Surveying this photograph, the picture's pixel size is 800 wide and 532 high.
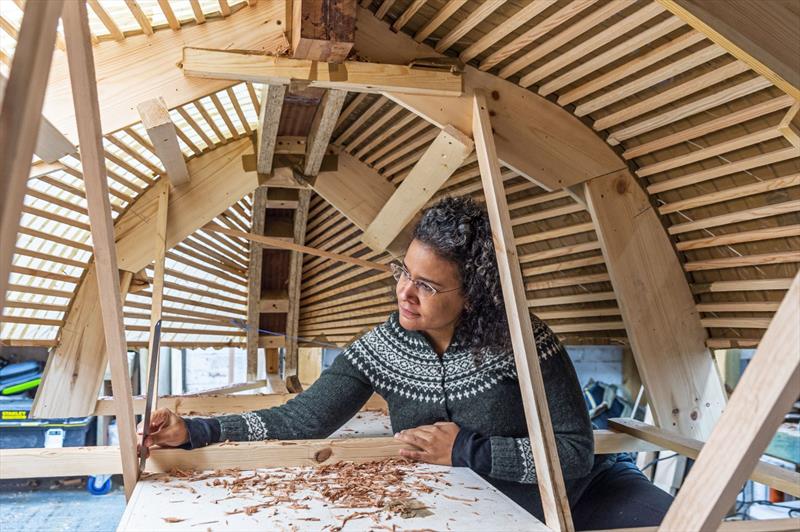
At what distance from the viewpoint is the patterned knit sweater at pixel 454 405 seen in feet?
6.51

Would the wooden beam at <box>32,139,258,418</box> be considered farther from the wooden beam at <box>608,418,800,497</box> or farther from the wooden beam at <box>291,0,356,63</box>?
the wooden beam at <box>608,418,800,497</box>

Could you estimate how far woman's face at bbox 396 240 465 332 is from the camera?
2215 millimetres

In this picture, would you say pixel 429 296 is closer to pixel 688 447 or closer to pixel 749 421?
pixel 688 447

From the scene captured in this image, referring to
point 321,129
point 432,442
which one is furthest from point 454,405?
point 321,129

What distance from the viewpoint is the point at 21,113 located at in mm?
744

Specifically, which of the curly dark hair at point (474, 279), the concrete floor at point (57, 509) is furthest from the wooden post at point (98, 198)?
the concrete floor at point (57, 509)

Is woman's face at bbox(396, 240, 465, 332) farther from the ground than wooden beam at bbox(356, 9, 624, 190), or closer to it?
closer to it

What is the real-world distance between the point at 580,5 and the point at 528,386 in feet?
4.96

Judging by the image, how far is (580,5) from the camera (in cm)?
260

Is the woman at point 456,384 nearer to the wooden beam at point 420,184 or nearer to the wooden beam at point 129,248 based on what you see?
the wooden beam at point 420,184

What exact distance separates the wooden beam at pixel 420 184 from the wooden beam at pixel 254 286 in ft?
4.74

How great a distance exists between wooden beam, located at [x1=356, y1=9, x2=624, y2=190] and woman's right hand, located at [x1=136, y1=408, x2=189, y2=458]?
186 centimetres

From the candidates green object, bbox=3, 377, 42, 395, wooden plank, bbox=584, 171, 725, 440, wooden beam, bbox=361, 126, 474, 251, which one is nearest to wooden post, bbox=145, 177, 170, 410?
wooden beam, bbox=361, 126, 474, 251

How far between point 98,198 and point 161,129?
1973 millimetres
